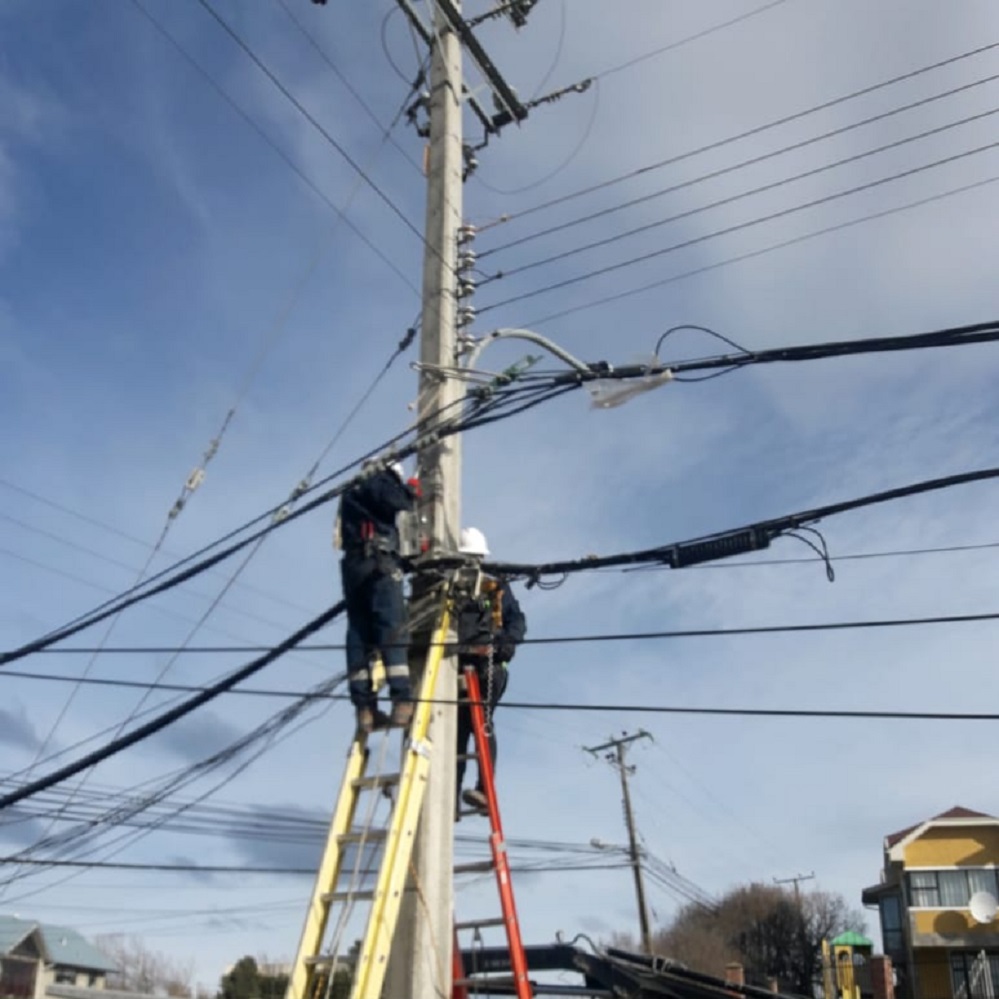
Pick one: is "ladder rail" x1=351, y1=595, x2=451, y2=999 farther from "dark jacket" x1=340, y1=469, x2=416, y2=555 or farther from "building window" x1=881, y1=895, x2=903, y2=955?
"building window" x1=881, y1=895, x2=903, y2=955

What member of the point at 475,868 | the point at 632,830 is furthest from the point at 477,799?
the point at 632,830

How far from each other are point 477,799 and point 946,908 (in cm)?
3151

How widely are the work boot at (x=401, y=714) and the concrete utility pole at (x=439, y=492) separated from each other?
6.7 inches

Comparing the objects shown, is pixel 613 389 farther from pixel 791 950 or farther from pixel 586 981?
pixel 791 950

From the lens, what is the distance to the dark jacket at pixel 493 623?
334 inches

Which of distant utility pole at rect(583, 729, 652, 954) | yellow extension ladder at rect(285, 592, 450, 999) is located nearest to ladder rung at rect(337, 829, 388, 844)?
yellow extension ladder at rect(285, 592, 450, 999)

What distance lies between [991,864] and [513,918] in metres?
32.6

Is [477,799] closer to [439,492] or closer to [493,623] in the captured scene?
[493,623]

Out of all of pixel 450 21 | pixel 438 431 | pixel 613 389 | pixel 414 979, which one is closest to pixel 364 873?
pixel 414 979

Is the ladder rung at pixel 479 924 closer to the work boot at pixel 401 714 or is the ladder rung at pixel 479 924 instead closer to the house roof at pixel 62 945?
the work boot at pixel 401 714

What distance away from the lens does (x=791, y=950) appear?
200ft

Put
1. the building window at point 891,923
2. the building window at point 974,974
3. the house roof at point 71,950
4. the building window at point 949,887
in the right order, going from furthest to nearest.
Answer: the house roof at point 71,950 < the building window at point 891,923 < the building window at point 949,887 < the building window at point 974,974

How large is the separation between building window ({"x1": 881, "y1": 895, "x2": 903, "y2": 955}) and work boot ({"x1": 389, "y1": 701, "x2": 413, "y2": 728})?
33498mm

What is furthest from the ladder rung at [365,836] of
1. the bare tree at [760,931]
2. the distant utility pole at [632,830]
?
the bare tree at [760,931]
